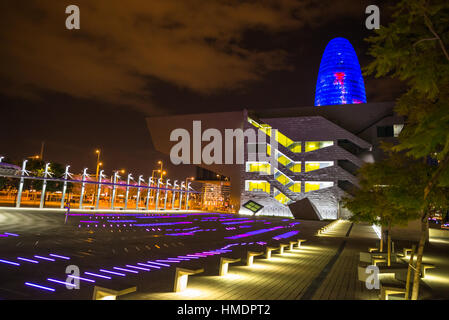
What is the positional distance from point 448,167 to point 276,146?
153 ft

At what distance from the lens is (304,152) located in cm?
4975

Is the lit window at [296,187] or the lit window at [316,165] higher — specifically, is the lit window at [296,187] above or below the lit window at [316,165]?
below

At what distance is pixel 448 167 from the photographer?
457 cm

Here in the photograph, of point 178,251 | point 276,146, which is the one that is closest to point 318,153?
point 276,146

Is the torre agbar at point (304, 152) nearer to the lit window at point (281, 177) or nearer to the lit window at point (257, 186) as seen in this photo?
the lit window at point (257, 186)

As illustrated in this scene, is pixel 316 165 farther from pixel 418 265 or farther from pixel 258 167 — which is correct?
pixel 418 265

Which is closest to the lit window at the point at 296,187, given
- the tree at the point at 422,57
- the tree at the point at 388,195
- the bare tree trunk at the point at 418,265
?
the tree at the point at 388,195

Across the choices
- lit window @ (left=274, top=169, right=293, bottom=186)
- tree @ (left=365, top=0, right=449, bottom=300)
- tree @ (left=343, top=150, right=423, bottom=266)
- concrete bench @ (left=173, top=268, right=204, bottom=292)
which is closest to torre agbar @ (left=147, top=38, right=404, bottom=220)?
lit window @ (left=274, top=169, right=293, bottom=186)

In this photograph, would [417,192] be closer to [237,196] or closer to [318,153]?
[318,153]

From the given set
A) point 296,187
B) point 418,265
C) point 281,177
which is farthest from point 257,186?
point 418,265

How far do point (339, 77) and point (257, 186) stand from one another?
1925 inches

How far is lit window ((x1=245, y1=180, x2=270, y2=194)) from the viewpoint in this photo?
5172cm

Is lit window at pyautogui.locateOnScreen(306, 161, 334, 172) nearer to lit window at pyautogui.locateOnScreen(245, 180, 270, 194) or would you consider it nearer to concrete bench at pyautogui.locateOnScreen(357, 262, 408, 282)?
lit window at pyautogui.locateOnScreen(245, 180, 270, 194)

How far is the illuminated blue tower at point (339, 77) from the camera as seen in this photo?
270ft
